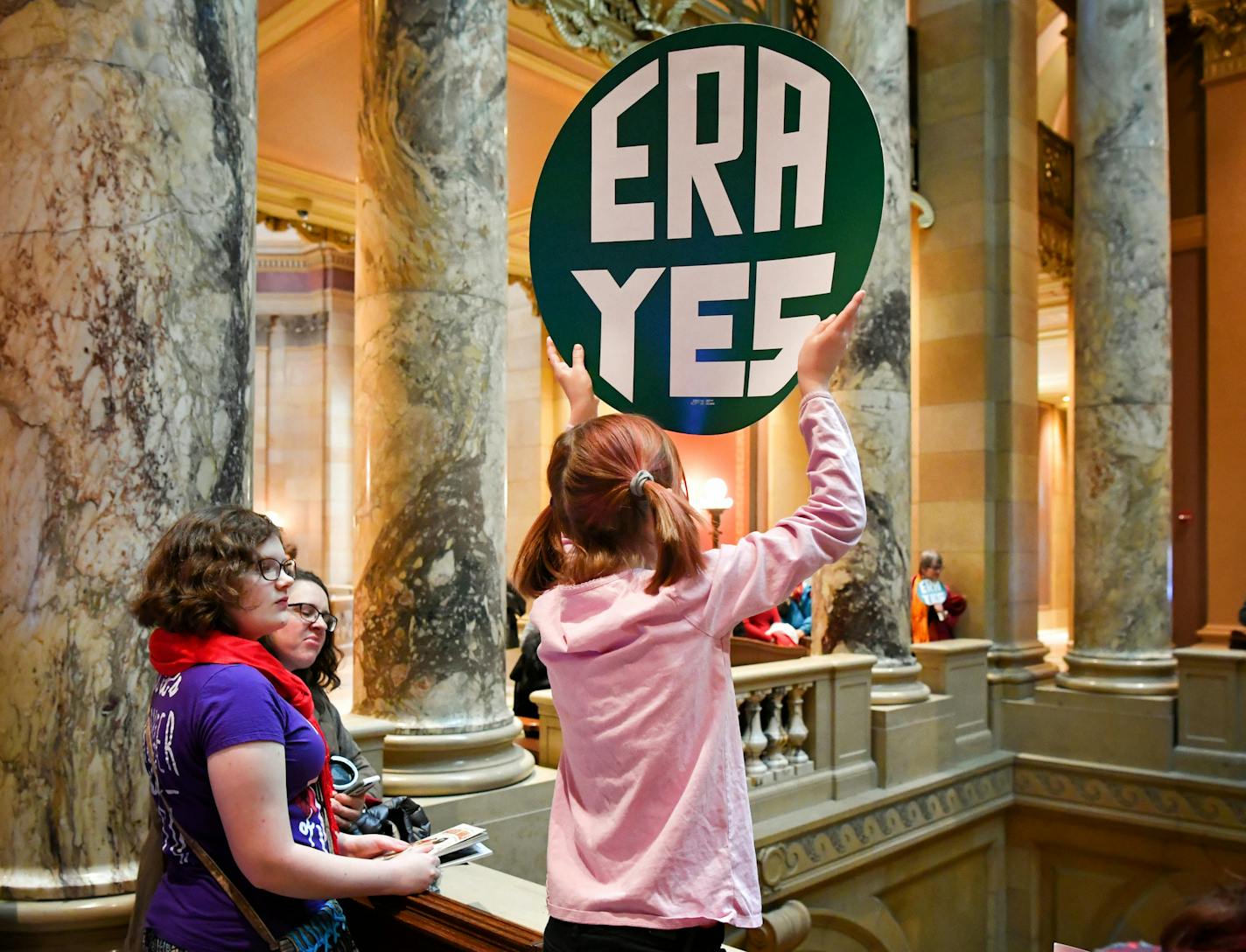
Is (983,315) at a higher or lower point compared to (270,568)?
higher

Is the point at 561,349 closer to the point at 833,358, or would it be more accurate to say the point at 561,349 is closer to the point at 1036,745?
the point at 833,358

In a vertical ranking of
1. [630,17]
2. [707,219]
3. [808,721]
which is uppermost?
[630,17]

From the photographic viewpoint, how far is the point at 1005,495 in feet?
34.4

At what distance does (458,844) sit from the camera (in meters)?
2.38

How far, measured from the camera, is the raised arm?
5.44 feet

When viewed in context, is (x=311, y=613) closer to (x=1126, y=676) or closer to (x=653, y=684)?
(x=653, y=684)

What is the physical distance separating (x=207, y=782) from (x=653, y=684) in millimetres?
753

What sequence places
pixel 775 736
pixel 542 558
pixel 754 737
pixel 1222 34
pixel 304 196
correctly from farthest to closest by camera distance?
pixel 1222 34 < pixel 304 196 < pixel 775 736 < pixel 754 737 < pixel 542 558


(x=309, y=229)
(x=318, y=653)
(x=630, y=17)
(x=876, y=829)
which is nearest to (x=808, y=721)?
(x=876, y=829)

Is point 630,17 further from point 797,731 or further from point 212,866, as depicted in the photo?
point 212,866

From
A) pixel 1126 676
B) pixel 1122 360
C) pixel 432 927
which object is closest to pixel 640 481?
pixel 432 927

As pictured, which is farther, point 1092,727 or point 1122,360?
point 1122,360

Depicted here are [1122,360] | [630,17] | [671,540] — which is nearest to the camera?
[671,540]

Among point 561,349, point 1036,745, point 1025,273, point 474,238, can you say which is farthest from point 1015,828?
point 561,349
